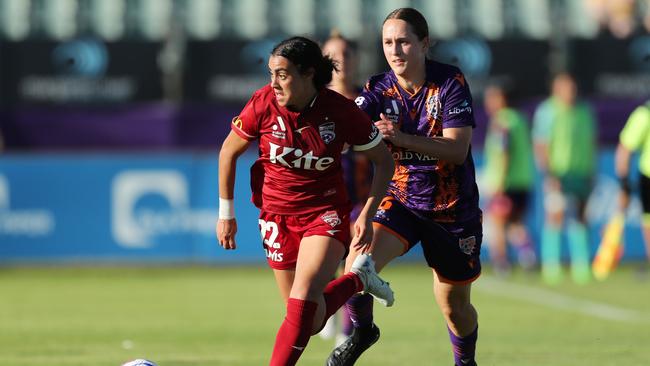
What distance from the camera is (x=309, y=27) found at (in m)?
20.9

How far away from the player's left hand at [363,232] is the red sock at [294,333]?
519mm

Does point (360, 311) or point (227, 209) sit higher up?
point (227, 209)

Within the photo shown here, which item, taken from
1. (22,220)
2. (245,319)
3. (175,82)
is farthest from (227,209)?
(175,82)

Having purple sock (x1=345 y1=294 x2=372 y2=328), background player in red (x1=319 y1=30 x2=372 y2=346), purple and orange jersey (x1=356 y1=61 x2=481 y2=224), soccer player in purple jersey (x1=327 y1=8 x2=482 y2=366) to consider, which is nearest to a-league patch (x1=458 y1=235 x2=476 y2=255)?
soccer player in purple jersey (x1=327 y1=8 x2=482 y2=366)

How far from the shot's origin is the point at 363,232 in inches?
307

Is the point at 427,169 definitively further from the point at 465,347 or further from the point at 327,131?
the point at 465,347

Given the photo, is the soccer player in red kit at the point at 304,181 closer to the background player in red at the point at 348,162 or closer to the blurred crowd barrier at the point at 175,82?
the background player in red at the point at 348,162

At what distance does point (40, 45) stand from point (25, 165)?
6.64ft

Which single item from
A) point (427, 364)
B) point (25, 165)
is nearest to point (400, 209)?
point (427, 364)

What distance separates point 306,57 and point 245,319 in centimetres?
592

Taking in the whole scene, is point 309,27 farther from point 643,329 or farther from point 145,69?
point 643,329

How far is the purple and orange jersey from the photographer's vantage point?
8.10 metres

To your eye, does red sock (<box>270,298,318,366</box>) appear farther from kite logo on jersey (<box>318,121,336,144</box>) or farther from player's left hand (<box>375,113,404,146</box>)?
player's left hand (<box>375,113,404,146</box>)

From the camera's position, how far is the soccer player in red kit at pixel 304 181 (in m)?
7.52
